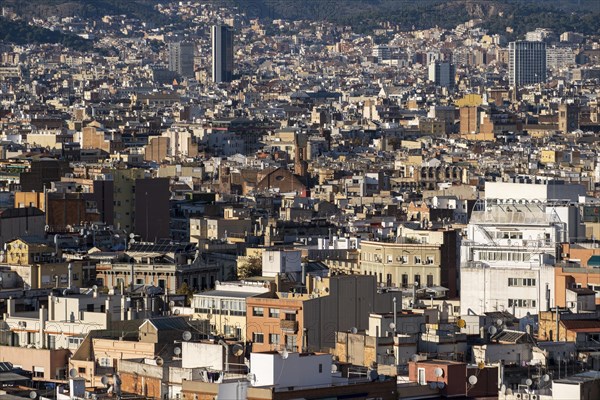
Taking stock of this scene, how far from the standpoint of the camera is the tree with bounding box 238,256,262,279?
47.4 meters

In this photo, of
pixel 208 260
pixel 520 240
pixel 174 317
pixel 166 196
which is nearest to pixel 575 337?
pixel 174 317

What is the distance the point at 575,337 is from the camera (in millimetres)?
34031

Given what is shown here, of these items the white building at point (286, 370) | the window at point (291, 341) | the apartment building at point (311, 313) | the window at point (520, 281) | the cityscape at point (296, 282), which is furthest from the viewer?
the window at point (520, 281)

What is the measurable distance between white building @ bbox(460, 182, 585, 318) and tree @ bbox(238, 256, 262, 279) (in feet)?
13.3

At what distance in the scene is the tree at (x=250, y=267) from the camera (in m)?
47.4

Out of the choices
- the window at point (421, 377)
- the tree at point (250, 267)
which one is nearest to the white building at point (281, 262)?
the tree at point (250, 267)

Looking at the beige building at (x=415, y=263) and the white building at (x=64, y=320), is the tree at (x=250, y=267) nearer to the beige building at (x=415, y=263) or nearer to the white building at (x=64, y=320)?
the beige building at (x=415, y=263)

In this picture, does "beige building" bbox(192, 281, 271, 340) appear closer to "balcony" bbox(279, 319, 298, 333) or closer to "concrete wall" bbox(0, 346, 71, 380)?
"balcony" bbox(279, 319, 298, 333)

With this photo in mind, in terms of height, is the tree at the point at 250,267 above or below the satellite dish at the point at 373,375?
above

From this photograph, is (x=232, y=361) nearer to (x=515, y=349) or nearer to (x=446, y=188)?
(x=515, y=349)

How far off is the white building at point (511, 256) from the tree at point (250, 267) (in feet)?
13.3

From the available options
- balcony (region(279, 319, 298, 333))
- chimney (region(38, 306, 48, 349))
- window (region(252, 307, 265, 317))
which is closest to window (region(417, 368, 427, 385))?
balcony (region(279, 319, 298, 333))

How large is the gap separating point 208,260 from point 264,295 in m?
12.4

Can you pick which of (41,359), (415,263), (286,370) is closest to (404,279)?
(415,263)
